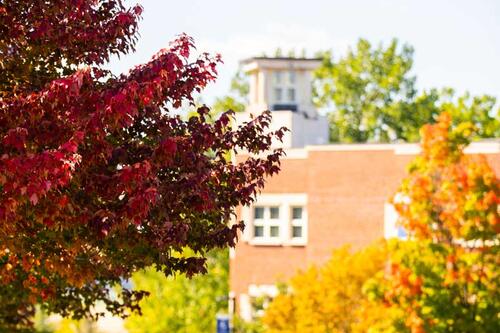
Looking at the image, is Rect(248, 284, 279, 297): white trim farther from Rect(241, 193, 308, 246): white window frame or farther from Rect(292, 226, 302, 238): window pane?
Rect(292, 226, 302, 238): window pane

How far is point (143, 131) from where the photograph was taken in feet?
61.1

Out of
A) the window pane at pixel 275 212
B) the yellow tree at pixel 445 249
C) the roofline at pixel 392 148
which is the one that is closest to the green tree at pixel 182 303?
the window pane at pixel 275 212

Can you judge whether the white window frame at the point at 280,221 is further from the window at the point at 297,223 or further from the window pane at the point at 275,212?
the window pane at the point at 275,212

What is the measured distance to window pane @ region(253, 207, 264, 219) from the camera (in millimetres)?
64875

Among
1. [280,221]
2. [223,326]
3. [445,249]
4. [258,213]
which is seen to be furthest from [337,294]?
[258,213]

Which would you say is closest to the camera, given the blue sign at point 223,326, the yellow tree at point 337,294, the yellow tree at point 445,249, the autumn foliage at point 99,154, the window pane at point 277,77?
the autumn foliage at point 99,154

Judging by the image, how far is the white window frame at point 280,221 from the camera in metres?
63.5

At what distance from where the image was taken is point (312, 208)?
62.4m

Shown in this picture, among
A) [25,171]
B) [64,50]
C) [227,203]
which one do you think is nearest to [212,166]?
[227,203]

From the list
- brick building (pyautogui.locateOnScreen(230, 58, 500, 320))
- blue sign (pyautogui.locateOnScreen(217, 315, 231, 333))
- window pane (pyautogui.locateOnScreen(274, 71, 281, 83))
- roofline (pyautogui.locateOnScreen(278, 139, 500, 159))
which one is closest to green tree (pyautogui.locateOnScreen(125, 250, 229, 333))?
window pane (pyautogui.locateOnScreen(274, 71, 281, 83))

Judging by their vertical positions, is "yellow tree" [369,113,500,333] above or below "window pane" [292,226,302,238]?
below

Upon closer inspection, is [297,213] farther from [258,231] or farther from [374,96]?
[374,96]

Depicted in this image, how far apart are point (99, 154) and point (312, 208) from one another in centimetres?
4588

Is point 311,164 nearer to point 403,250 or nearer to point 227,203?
point 403,250
